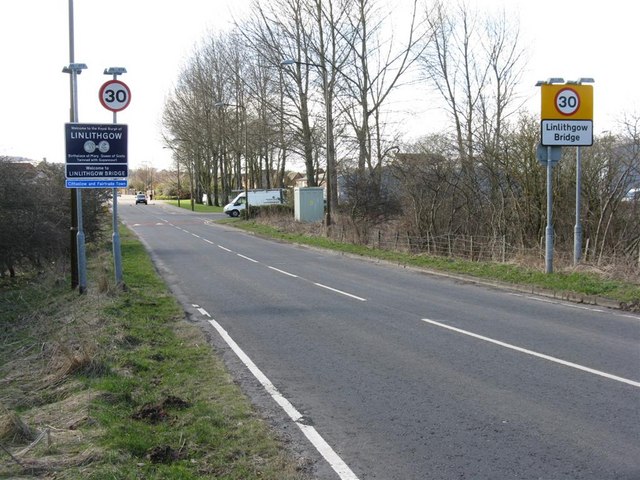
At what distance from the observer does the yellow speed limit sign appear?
15883mm

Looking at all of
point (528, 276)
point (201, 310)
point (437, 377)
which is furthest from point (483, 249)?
point (437, 377)

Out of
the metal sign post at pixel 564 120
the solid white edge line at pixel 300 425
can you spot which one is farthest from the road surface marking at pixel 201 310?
the metal sign post at pixel 564 120

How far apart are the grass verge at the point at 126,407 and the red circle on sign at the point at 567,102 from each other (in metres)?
10.5

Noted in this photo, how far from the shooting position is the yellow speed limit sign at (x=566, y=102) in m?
15.9

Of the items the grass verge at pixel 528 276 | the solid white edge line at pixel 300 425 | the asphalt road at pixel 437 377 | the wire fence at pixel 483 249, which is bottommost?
the solid white edge line at pixel 300 425

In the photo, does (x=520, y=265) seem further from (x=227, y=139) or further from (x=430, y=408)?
(x=227, y=139)

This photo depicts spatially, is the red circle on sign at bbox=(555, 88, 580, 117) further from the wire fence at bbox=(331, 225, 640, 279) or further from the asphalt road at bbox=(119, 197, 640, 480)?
the asphalt road at bbox=(119, 197, 640, 480)

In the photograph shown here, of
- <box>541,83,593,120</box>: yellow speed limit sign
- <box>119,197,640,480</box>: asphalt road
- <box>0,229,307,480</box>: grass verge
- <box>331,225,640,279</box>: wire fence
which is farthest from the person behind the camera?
<box>541,83,593,120</box>: yellow speed limit sign

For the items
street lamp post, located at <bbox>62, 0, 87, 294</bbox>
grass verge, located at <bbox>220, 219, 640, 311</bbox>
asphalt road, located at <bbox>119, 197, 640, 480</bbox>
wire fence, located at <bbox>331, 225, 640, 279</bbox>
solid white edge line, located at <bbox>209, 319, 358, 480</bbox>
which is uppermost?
street lamp post, located at <bbox>62, 0, 87, 294</bbox>

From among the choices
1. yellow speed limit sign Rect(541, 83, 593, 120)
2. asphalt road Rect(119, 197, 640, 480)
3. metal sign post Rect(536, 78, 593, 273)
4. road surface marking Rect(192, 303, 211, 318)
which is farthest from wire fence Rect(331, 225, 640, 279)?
road surface marking Rect(192, 303, 211, 318)

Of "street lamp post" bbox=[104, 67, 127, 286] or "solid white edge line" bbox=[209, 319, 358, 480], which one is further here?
"street lamp post" bbox=[104, 67, 127, 286]

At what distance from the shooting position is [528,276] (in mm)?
15766

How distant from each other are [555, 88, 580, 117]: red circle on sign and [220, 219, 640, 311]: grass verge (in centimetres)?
400

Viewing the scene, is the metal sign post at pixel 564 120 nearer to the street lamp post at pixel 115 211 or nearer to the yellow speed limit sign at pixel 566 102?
the yellow speed limit sign at pixel 566 102
